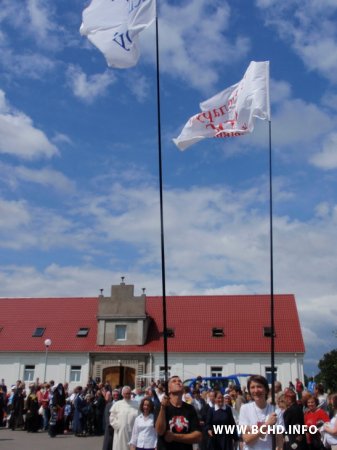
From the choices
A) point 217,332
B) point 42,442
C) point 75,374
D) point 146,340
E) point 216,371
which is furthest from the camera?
point 217,332

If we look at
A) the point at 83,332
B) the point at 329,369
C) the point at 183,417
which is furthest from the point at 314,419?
the point at 329,369

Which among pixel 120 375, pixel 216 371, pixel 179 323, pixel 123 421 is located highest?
pixel 179 323

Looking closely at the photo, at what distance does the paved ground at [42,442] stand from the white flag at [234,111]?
11350 mm

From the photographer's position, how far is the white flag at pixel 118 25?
1070 cm

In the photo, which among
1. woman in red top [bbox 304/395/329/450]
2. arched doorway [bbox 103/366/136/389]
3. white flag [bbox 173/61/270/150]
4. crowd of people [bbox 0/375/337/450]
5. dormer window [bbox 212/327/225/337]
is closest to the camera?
crowd of people [bbox 0/375/337/450]

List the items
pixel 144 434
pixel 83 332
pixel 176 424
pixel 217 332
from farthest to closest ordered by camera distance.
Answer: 1. pixel 83 332
2. pixel 217 332
3. pixel 144 434
4. pixel 176 424

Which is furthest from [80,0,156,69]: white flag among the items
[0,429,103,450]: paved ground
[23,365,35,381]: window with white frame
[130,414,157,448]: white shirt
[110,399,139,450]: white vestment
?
[23,365,35,381]: window with white frame

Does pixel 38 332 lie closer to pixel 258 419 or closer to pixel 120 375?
pixel 120 375

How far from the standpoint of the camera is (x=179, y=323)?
43.0 m

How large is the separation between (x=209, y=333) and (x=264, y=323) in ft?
14.4

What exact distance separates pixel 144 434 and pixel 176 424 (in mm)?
3526

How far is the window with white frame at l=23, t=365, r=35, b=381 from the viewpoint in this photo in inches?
1621

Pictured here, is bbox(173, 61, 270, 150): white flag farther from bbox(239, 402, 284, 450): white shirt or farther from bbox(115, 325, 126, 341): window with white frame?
bbox(115, 325, 126, 341): window with white frame

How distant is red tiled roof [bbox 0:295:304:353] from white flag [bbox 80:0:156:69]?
31911mm
